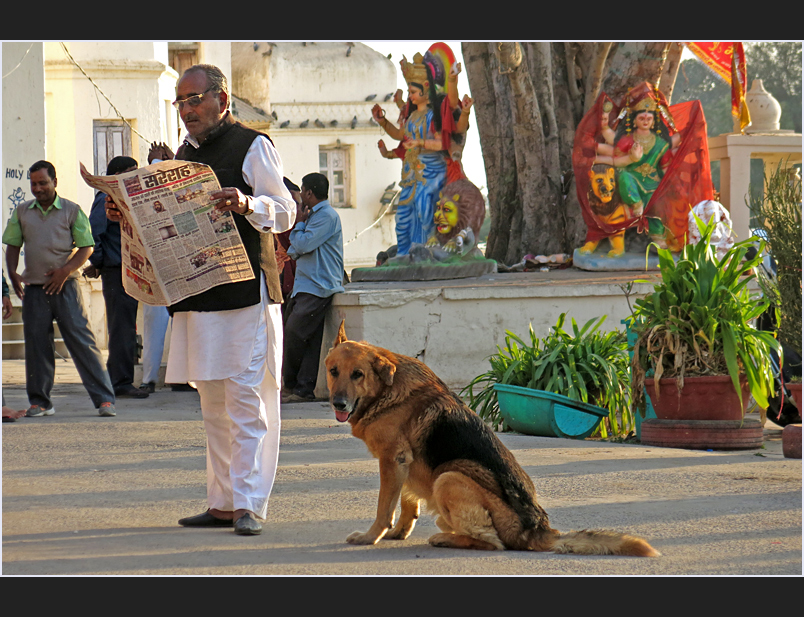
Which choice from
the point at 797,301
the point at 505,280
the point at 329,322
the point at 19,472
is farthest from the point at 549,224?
the point at 19,472

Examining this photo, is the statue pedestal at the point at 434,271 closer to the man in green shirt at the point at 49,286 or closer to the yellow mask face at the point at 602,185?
the yellow mask face at the point at 602,185

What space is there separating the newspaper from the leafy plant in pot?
389 cm

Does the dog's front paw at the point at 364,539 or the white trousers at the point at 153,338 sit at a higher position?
the white trousers at the point at 153,338

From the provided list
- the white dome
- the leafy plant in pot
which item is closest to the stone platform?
the leafy plant in pot

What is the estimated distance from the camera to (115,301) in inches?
368


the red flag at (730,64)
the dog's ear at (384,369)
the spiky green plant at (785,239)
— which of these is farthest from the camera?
the red flag at (730,64)

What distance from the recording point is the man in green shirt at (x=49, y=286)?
8000 millimetres

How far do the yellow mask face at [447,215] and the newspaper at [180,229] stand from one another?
699 cm

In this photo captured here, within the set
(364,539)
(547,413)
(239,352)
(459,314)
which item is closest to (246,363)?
(239,352)

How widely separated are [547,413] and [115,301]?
4.22m

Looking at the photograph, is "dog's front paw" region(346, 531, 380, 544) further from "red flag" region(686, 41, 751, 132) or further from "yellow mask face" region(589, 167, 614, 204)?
"red flag" region(686, 41, 751, 132)

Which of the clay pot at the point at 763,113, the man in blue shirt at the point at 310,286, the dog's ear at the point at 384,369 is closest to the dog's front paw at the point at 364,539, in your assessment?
the dog's ear at the point at 384,369

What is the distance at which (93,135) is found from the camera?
63.7 feet

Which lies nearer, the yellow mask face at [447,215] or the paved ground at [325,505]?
the paved ground at [325,505]
